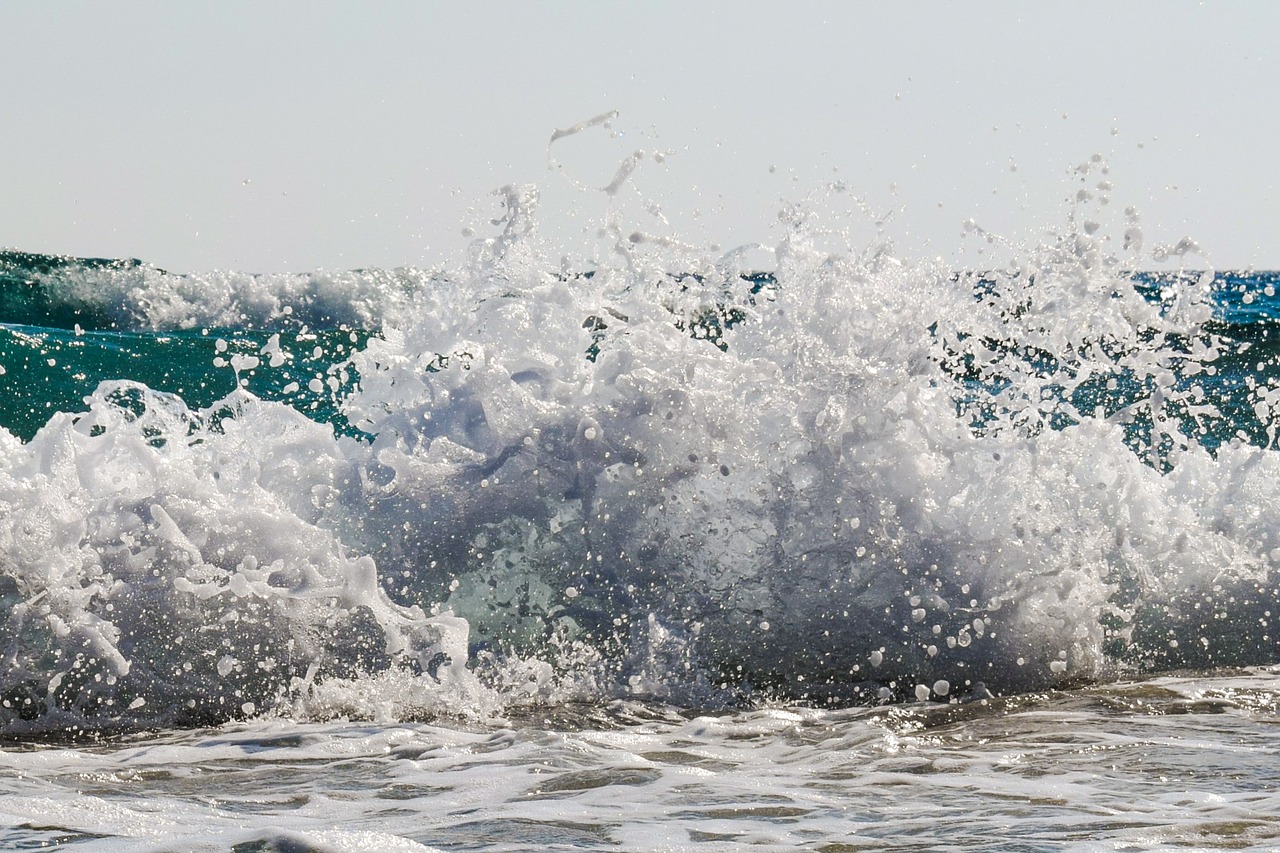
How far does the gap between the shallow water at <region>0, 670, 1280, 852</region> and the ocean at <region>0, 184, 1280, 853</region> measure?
2 centimetres

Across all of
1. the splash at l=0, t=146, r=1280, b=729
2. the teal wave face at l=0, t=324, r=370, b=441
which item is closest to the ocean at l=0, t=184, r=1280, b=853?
the splash at l=0, t=146, r=1280, b=729

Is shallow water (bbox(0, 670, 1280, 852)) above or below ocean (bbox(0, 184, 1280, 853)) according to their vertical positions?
below

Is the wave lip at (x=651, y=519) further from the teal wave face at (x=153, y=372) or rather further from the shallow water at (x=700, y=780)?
the teal wave face at (x=153, y=372)

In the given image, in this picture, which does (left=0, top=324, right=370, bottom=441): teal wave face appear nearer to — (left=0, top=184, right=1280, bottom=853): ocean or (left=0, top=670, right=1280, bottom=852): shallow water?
(left=0, top=184, right=1280, bottom=853): ocean

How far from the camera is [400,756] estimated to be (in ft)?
10.0

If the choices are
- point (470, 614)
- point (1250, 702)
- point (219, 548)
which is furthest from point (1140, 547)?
point (219, 548)

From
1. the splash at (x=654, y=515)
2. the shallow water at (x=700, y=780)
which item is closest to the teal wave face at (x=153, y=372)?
the splash at (x=654, y=515)

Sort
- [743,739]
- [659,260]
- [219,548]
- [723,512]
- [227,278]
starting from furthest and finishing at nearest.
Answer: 1. [227,278]
2. [659,260]
3. [723,512]
4. [219,548]
5. [743,739]

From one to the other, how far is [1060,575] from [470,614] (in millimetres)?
1867

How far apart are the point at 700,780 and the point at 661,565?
1.49 m

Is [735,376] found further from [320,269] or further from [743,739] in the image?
[320,269]

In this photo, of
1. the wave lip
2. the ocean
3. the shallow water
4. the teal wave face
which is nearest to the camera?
the shallow water

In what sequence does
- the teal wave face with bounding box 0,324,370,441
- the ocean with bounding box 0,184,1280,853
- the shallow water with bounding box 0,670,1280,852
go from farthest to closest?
1. the teal wave face with bounding box 0,324,370,441
2. the ocean with bounding box 0,184,1280,853
3. the shallow water with bounding box 0,670,1280,852

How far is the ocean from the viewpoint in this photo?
305 centimetres
